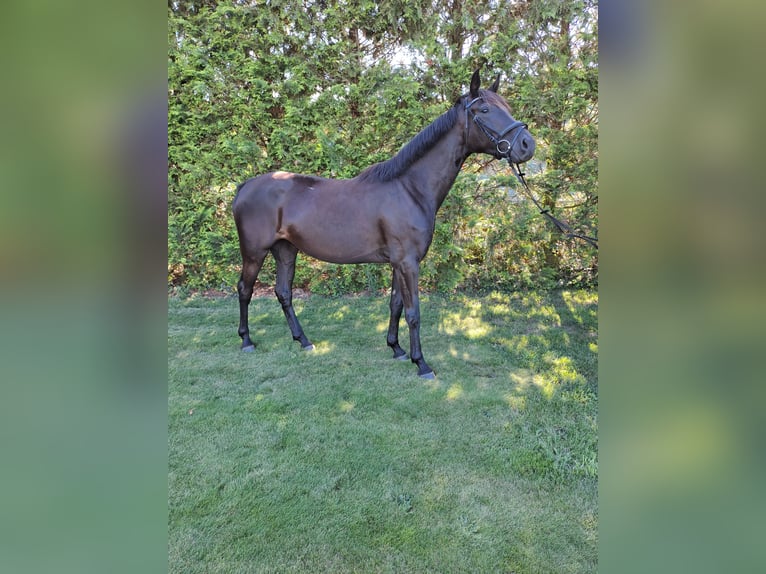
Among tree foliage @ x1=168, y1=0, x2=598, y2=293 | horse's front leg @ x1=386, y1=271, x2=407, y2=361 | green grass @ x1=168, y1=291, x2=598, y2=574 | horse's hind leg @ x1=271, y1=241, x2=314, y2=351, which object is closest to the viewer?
green grass @ x1=168, y1=291, x2=598, y2=574

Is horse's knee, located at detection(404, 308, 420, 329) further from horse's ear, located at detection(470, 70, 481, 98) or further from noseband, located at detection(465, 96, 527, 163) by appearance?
horse's ear, located at detection(470, 70, 481, 98)

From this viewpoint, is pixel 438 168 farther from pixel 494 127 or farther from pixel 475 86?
pixel 475 86

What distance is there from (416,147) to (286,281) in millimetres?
1954

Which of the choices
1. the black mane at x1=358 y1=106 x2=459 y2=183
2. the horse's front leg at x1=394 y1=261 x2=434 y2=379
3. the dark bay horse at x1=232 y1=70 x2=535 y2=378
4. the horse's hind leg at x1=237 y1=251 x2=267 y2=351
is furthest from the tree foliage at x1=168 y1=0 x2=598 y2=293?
the horse's front leg at x1=394 y1=261 x2=434 y2=379

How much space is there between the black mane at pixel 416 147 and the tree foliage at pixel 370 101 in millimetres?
2510

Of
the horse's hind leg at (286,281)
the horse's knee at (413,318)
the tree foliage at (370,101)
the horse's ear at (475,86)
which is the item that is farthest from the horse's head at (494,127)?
the tree foliage at (370,101)

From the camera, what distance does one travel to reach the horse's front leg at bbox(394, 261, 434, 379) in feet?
11.1

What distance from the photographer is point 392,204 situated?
3398 millimetres
